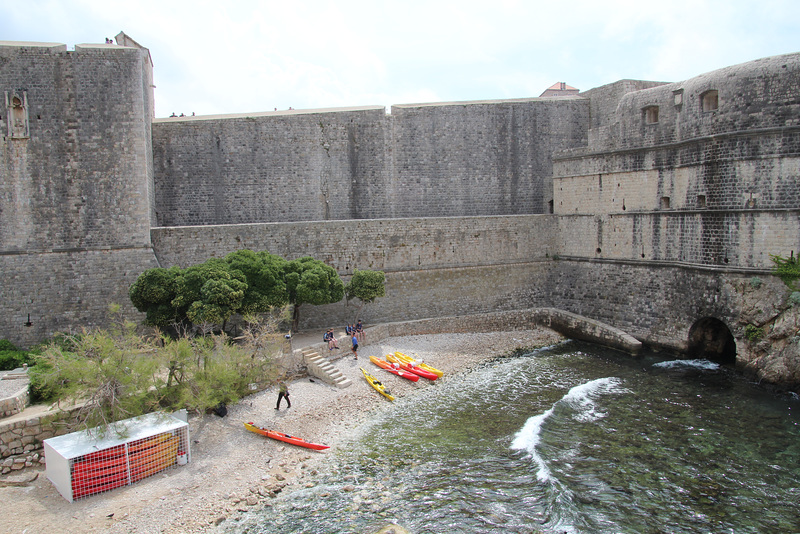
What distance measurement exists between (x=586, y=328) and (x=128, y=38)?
2033 cm

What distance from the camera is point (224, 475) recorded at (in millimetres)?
11320

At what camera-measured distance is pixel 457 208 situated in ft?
78.7

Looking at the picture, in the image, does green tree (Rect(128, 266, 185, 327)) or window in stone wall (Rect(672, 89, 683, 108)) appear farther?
window in stone wall (Rect(672, 89, 683, 108))

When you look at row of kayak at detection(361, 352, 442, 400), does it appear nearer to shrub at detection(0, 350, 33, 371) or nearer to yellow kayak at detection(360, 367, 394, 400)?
yellow kayak at detection(360, 367, 394, 400)

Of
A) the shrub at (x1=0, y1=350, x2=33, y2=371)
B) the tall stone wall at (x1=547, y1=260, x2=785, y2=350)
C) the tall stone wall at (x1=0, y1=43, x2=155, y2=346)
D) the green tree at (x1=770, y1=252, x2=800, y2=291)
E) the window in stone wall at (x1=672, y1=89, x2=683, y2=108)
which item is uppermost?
the window in stone wall at (x1=672, y1=89, x2=683, y2=108)

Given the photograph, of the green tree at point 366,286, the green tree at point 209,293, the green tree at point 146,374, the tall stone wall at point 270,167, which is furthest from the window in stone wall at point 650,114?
the green tree at point 209,293

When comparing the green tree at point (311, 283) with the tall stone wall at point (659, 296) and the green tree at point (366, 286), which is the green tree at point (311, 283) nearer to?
the green tree at point (366, 286)

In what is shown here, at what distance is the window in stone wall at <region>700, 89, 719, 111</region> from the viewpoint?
17828mm

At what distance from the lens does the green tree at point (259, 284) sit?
54.1 feet

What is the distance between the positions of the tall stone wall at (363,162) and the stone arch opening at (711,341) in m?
8.75

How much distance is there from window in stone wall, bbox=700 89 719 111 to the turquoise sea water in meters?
8.62

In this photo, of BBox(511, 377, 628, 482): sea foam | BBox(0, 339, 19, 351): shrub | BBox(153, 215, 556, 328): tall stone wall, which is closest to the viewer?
BBox(511, 377, 628, 482): sea foam

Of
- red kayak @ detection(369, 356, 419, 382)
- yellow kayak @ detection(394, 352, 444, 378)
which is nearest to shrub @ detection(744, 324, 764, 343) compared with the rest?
yellow kayak @ detection(394, 352, 444, 378)

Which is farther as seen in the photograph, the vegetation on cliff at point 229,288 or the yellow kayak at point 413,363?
the yellow kayak at point 413,363
